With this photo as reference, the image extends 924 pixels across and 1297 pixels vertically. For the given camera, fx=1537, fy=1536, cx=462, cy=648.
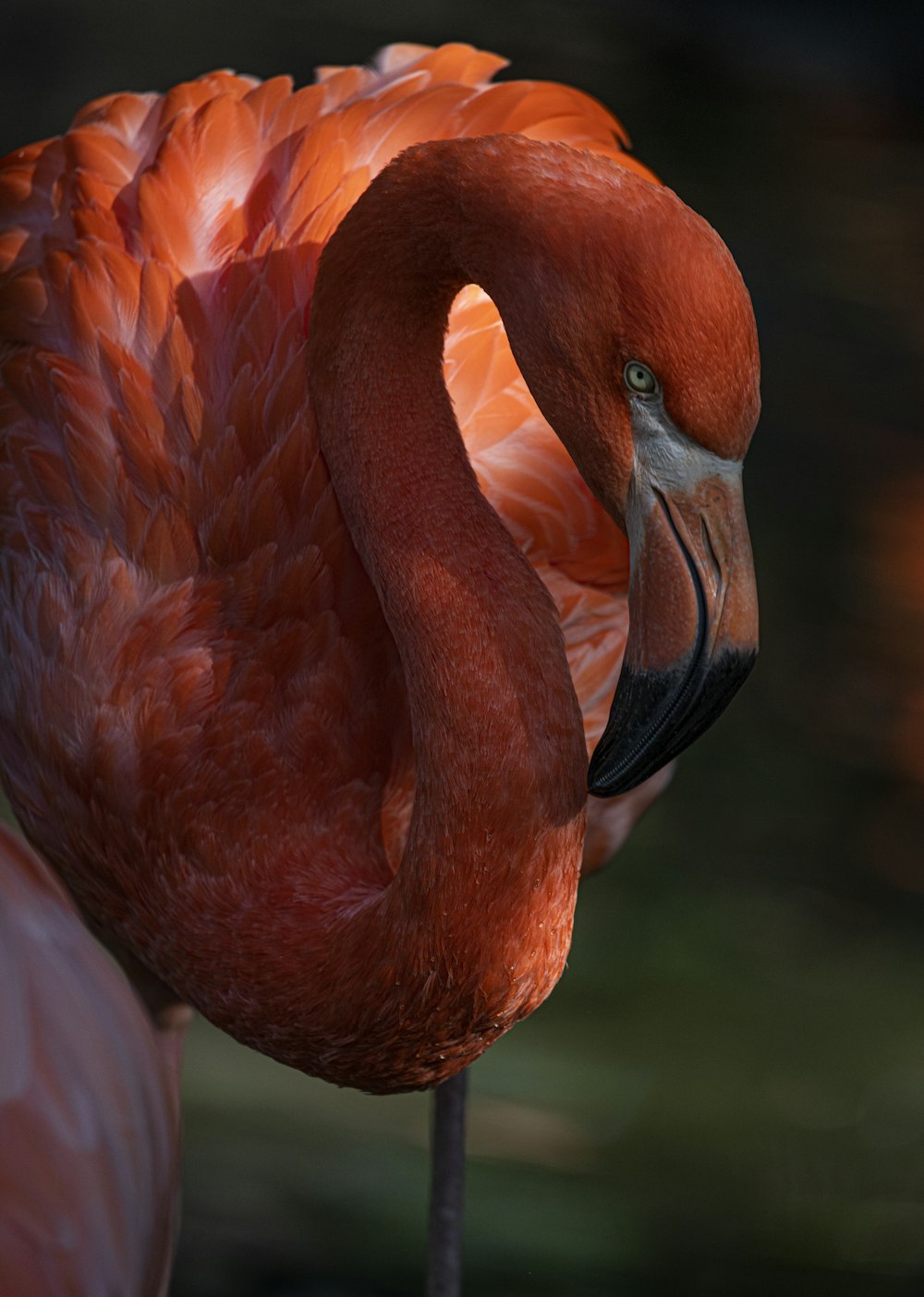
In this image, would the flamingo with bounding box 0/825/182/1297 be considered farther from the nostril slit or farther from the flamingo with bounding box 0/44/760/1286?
the nostril slit

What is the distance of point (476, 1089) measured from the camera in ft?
9.10

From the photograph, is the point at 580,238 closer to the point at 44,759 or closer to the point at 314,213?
the point at 314,213

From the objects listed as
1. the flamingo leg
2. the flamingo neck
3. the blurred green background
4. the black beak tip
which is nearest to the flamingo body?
the flamingo neck

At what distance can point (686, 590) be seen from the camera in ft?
4.08

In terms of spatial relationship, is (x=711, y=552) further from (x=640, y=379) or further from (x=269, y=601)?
(x=269, y=601)

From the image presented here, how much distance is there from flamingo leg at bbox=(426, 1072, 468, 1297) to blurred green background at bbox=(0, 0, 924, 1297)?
210 millimetres

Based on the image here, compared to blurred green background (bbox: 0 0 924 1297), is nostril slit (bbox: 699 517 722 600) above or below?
above

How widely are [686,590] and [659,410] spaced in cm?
15

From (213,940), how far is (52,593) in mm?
433

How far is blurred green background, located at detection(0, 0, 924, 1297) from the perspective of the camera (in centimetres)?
255

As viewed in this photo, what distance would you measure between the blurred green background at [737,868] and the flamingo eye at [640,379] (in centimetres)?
172

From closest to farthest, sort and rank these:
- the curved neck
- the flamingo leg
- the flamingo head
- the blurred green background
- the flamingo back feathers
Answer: the flamingo head < the curved neck < the flamingo back feathers < the flamingo leg < the blurred green background

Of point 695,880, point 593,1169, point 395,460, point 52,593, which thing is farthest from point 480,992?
point 695,880

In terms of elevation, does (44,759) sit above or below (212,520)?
below
